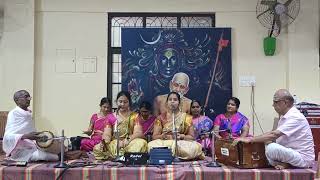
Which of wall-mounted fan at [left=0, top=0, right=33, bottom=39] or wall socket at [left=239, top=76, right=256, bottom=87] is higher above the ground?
wall-mounted fan at [left=0, top=0, right=33, bottom=39]

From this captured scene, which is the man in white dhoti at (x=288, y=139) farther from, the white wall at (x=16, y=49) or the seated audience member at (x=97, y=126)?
the white wall at (x=16, y=49)

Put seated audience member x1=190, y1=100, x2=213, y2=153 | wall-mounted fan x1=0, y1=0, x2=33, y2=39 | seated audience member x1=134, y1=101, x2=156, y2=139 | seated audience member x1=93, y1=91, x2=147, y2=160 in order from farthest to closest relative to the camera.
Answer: wall-mounted fan x1=0, y1=0, x2=33, y2=39 → seated audience member x1=134, y1=101, x2=156, y2=139 → seated audience member x1=190, y1=100, x2=213, y2=153 → seated audience member x1=93, y1=91, x2=147, y2=160

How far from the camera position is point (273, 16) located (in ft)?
21.0

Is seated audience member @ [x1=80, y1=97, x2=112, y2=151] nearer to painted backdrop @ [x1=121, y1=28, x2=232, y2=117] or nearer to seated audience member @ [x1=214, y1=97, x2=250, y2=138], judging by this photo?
painted backdrop @ [x1=121, y1=28, x2=232, y2=117]

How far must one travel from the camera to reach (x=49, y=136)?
4.31m

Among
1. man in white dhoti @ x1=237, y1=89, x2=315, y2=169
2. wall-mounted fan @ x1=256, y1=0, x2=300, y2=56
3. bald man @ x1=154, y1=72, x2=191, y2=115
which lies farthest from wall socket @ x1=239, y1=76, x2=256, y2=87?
man in white dhoti @ x1=237, y1=89, x2=315, y2=169

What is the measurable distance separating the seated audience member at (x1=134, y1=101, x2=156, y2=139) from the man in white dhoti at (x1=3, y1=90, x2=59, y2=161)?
1768mm

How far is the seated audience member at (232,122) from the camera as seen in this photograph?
5.66 metres

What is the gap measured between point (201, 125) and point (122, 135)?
1.35 m

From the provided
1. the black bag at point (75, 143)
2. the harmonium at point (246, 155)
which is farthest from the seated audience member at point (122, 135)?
the harmonium at point (246, 155)

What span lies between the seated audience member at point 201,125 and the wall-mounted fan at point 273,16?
1.50 m

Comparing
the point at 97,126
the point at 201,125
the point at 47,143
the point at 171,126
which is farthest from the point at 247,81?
the point at 47,143

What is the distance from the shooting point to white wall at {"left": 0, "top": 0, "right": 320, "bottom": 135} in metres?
6.59

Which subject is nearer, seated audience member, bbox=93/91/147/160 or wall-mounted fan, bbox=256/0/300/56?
seated audience member, bbox=93/91/147/160
